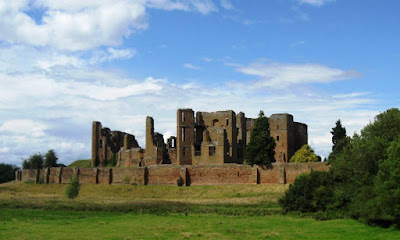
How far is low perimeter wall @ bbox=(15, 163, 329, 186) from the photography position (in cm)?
6003

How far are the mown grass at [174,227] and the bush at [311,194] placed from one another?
3.10m

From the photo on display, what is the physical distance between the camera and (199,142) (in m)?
75.6

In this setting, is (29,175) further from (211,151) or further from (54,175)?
(211,151)

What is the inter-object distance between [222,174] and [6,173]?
5357cm

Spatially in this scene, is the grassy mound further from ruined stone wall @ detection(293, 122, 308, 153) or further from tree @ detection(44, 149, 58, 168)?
ruined stone wall @ detection(293, 122, 308, 153)

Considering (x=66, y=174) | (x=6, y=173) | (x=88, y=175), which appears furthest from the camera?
(x=6, y=173)

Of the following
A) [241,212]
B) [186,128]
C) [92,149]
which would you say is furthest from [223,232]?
[92,149]

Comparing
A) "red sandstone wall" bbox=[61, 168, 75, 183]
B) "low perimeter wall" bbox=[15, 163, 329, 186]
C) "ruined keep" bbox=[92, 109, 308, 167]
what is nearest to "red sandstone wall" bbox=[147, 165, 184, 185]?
"low perimeter wall" bbox=[15, 163, 329, 186]

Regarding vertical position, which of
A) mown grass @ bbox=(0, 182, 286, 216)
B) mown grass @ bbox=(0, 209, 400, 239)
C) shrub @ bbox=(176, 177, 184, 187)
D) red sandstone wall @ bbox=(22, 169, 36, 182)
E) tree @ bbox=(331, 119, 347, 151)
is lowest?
mown grass @ bbox=(0, 209, 400, 239)

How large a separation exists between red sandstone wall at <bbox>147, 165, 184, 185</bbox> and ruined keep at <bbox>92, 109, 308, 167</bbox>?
Answer: 418 cm

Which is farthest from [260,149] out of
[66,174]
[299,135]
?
[66,174]

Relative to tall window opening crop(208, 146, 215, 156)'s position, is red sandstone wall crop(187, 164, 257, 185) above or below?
below

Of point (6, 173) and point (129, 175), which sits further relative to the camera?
point (6, 173)

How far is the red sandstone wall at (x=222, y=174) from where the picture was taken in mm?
62469
